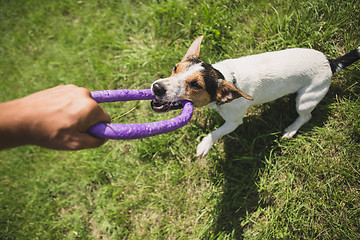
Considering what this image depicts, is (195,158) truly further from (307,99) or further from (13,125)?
(13,125)

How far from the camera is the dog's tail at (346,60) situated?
10.4 feet

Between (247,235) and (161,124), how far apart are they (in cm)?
245

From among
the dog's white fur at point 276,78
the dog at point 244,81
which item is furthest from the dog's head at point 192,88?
the dog's white fur at point 276,78

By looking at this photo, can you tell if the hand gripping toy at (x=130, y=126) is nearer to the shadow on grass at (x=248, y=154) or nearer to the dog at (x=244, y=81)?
the dog at (x=244, y=81)

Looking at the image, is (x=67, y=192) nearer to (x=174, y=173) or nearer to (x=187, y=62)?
(x=174, y=173)

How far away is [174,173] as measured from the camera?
13.3ft

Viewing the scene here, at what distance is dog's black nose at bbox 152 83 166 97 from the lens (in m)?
2.80

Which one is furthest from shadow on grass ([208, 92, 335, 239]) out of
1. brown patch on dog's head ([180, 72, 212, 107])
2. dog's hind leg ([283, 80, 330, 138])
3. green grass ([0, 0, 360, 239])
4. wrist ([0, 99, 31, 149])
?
wrist ([0, 99, 31, 149])

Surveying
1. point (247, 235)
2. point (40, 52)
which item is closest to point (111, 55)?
point (40, 52)

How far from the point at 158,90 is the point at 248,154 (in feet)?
6.49

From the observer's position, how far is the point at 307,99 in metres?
3.33

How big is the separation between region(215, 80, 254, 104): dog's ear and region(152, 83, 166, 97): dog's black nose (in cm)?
72

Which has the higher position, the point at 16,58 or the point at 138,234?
the point at 16,58

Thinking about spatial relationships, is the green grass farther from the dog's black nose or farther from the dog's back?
the dog's back
